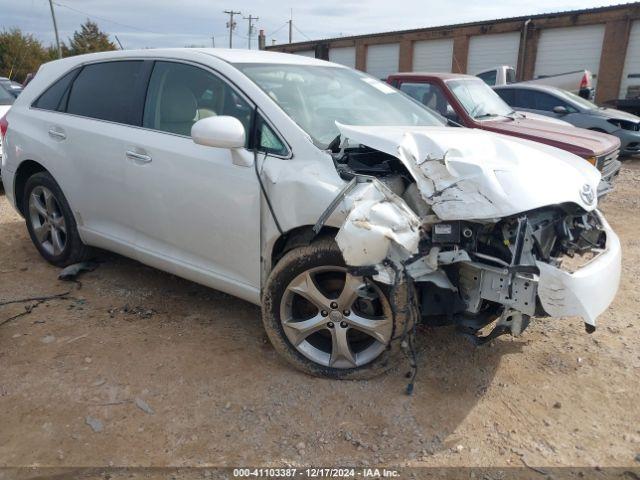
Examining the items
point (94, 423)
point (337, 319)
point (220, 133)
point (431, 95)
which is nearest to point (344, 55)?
point (431, 95)

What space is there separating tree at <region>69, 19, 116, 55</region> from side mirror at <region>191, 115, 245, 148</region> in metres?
47.1

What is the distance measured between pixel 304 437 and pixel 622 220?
17.8 ft

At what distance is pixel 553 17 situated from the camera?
2158 centimetres

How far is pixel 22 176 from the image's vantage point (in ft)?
15.4

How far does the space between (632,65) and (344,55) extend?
15169 mm

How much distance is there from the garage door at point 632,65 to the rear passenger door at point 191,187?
847 inches

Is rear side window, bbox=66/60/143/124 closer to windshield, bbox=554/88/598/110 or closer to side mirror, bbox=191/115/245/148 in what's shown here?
side mirror, bbox=191/115/245/148

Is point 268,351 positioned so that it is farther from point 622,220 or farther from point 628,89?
point 628,89

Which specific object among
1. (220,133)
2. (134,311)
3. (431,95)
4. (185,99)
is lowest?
(134,311)

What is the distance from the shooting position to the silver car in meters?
10.2

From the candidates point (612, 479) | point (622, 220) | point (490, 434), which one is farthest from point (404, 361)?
point (622, 220)

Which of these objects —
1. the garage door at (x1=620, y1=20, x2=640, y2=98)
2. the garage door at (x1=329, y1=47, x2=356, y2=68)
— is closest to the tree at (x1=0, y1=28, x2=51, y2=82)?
the garage door at (x1=329, y1=47, x2=356, y2=68)

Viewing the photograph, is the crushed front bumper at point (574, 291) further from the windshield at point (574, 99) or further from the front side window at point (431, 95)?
the windshield at point (574, 99)

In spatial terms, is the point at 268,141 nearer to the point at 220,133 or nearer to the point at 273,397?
the point at 220,133
